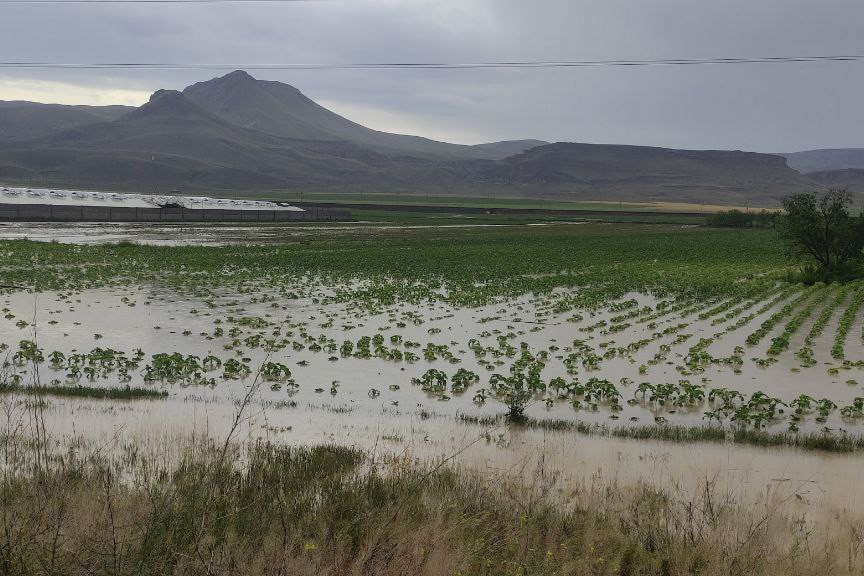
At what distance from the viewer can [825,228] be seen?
3778 cm

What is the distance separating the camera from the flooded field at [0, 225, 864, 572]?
36.0ft

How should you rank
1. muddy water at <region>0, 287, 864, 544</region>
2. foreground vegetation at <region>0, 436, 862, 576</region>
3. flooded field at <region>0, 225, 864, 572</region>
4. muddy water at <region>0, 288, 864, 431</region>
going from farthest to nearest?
muddy water at <region>0, 288, 864, 431</region>, flooded field at <region>0, 225, 864, 572</region>, muddy water at <region>0, 287, 864, 544</region>, foreground vegetation at <region>0, 436, 862, 576</region>

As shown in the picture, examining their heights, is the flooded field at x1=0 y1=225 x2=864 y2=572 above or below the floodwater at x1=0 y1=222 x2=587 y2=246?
below

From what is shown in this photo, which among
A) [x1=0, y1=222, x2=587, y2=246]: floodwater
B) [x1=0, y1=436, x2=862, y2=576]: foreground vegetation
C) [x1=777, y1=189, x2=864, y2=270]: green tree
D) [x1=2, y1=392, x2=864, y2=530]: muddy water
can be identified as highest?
[x1=777, y1=189, x2=864, y2=270]: green tree

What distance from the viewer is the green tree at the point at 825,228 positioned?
37594mm

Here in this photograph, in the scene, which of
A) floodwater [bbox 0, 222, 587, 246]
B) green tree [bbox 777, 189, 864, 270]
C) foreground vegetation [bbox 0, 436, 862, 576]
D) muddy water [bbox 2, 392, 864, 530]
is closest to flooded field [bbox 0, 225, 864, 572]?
muddy water [bbox 2, 392, 864, 530]

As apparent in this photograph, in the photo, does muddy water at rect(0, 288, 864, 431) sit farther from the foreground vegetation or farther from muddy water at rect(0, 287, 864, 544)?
the foreground vegetation

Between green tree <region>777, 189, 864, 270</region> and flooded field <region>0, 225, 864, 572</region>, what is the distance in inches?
158

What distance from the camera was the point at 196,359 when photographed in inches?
680

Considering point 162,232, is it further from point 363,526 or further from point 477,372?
point 363,526

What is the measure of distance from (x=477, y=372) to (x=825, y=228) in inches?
1119

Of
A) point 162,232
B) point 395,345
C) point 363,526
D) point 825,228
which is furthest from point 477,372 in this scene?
point 162,232

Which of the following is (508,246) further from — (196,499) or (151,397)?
(196,499)

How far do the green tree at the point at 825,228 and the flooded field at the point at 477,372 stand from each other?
401cm
